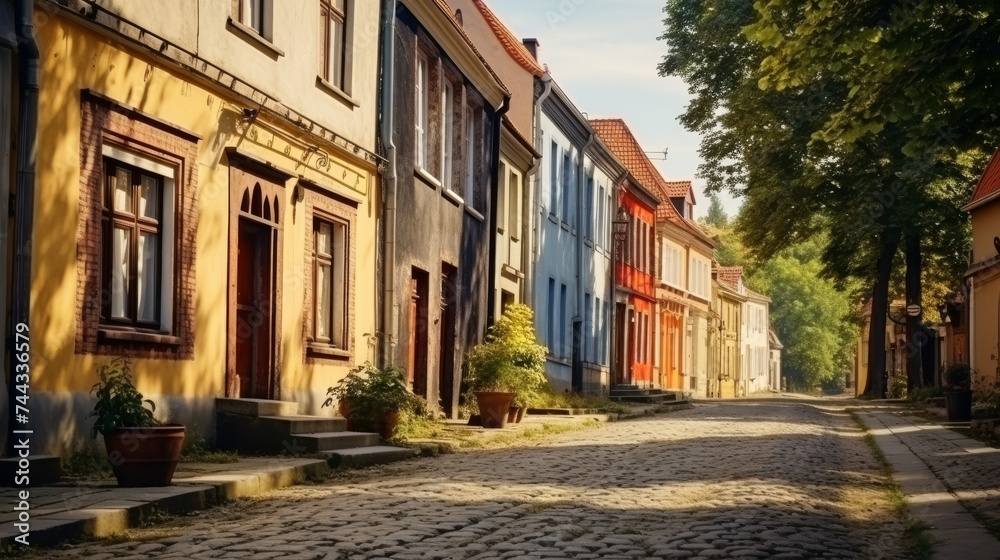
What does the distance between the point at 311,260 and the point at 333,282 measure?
3.24 feet

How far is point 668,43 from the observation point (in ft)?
137

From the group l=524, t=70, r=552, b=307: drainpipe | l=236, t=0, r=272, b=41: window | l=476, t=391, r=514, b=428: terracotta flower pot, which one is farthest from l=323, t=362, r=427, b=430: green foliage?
l=524, t=70, r=552, b=307: drainpipe

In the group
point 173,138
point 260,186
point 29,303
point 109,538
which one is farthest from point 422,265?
point 109,538

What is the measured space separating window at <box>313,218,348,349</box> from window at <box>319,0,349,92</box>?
1875 mm

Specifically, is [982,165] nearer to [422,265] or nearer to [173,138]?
[422,265]

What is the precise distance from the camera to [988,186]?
34000 millimetres

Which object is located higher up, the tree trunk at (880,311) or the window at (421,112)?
the window at (421,112)

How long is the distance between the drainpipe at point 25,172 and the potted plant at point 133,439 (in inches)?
34.7

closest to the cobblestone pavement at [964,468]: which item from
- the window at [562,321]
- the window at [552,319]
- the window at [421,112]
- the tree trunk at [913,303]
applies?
the window at [421,112]

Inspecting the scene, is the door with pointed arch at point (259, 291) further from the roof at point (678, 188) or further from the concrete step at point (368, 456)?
the roof at point (678, 188)

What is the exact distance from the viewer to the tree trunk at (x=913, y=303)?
4094 centimetres

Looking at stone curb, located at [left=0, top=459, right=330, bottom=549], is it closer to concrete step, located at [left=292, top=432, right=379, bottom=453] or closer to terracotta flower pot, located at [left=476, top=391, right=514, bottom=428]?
concrete step, located at [left=292, top=432, right=379, bottom=453]

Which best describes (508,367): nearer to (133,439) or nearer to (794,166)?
(133,439)

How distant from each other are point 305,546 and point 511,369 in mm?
14232
